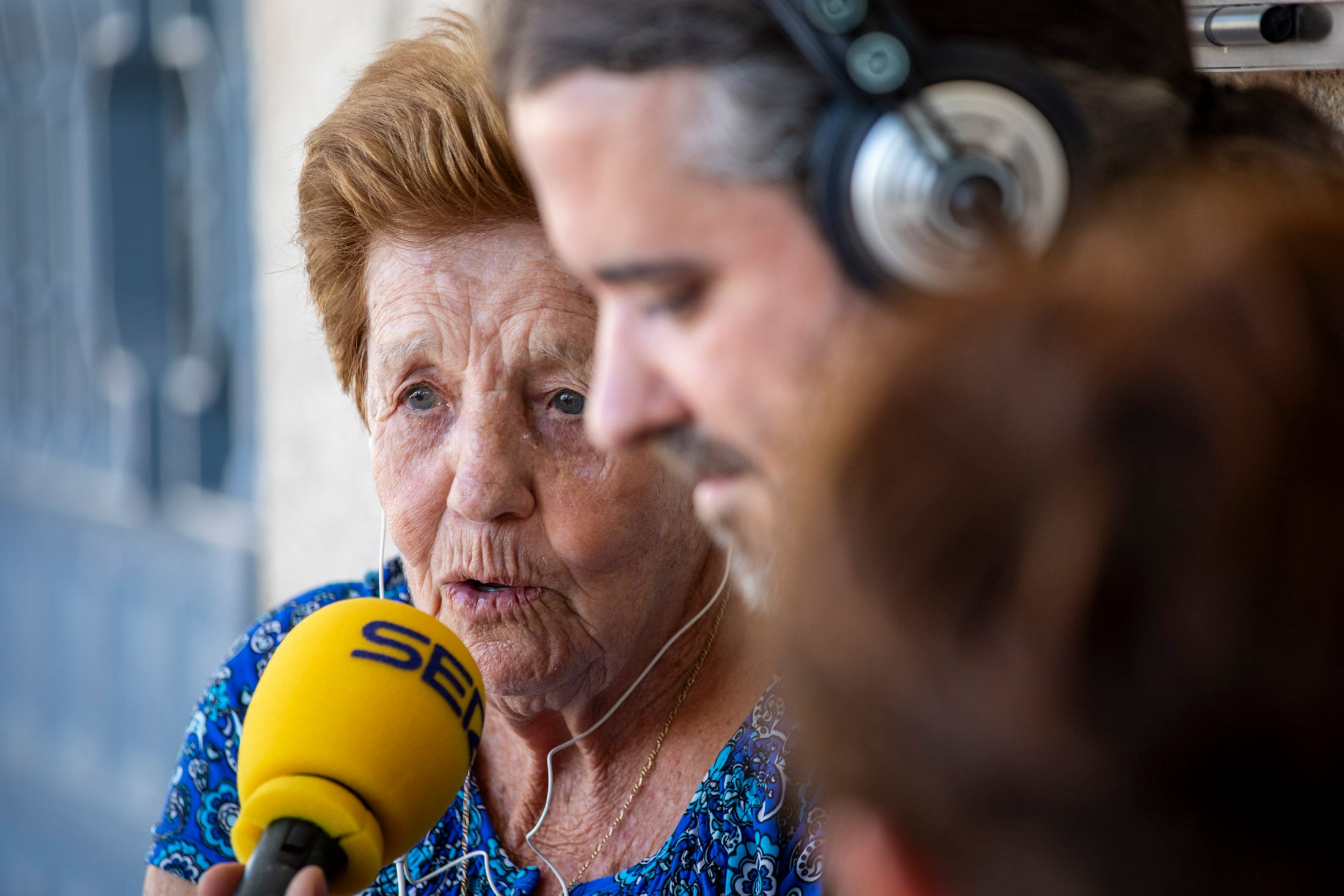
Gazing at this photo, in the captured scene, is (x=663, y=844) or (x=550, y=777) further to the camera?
(x=550, y=777)

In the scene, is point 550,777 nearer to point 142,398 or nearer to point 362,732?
point 362,732

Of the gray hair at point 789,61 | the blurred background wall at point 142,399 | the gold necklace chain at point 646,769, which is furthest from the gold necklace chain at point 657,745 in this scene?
the blurred background wall at point 142,399

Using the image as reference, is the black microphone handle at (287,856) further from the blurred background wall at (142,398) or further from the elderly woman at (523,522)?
the blurred background wall at (142,398)

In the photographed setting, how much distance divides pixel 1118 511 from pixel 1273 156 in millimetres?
427

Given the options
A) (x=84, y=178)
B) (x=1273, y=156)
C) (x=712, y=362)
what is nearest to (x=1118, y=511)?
(x=712, y=362)

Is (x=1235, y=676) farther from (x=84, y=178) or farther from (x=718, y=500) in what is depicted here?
(x=84, y=178)

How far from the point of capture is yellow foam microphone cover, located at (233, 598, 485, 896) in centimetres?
100

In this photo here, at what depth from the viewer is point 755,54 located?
29.1 inches

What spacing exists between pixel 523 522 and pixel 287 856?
0.54m

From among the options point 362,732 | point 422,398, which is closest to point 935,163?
point 362,732

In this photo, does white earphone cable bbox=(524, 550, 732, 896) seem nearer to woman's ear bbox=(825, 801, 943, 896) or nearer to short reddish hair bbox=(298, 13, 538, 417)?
short reddish hair bbox=(298, 13, 538, 417)

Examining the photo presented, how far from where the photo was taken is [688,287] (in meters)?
0.78

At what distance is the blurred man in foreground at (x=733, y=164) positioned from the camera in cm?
74

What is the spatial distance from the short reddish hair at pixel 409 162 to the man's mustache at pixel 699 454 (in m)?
0.63
